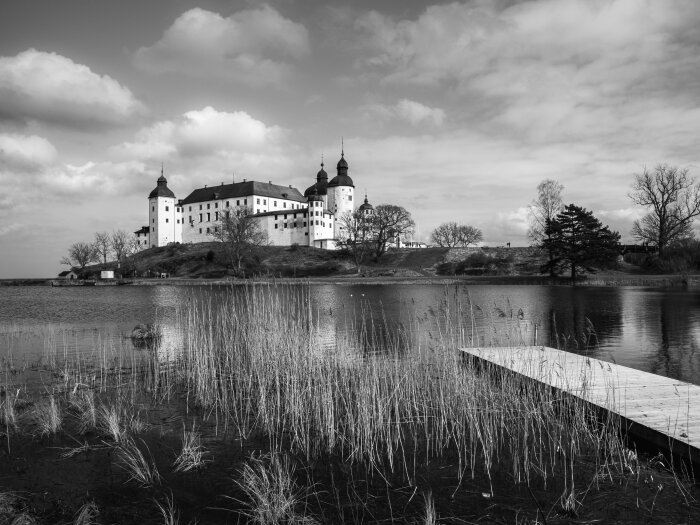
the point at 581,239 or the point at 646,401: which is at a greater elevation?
the point at 581,239

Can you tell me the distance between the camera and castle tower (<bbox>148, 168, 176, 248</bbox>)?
422 ft

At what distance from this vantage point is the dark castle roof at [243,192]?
123 metres

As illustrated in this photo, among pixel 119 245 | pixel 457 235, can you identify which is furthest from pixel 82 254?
pixel 457 235

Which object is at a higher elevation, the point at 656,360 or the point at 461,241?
the point at 461,241

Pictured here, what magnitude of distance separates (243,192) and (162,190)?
2348cm

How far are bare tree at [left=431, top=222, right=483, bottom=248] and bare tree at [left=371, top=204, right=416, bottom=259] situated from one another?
695 inches

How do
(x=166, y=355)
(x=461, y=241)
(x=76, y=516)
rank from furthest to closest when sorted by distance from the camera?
(x=461, y=241) → (x=166, y=355) → (x=76, y=516)

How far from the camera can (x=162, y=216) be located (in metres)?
129

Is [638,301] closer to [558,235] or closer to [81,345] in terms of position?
[558,235]

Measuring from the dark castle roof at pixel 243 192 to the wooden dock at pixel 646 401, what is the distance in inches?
4566

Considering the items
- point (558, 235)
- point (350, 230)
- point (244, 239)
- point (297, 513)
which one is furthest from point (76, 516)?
point (350, 230)

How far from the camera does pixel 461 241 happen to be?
373ft

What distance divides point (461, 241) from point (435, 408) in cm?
10786

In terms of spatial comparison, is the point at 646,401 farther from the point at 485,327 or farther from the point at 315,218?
the point at 315,218
